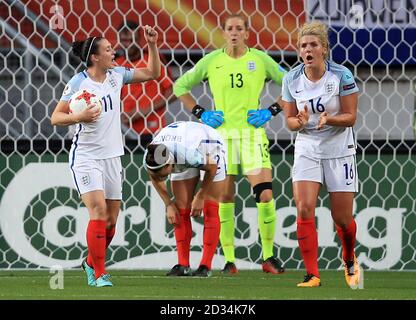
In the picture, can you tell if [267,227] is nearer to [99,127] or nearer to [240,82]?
[240,82]

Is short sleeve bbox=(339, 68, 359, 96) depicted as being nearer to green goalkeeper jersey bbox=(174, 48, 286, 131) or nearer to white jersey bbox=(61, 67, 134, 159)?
white jersey bbox=(61, 67, 134, 159)

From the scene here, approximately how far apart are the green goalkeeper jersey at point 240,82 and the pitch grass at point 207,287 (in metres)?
1.23

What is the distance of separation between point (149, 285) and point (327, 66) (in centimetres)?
186

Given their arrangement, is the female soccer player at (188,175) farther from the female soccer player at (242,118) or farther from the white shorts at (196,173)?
the female soccer player at (242,118)

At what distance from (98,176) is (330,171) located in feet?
4.94

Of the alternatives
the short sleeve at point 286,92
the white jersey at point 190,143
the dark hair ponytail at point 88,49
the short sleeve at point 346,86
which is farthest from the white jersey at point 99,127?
the short sleeve at point 346,86

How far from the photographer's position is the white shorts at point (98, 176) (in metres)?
9.21

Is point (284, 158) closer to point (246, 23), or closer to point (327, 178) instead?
point (246, 23)

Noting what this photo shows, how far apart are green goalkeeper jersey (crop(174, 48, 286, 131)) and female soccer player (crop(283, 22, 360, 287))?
5.67 feet

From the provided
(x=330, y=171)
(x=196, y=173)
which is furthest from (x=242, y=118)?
(x=330, y=171)

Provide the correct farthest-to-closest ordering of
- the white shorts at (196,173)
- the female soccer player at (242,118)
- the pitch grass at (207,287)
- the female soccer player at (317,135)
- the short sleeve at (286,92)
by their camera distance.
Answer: the female soccer player at (242,118), the white shorts at (196,173), the short sleeve at (286,92), the female soccer player at (317,135), the pitch grass at (207,287)

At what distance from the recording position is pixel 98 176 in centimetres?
927
